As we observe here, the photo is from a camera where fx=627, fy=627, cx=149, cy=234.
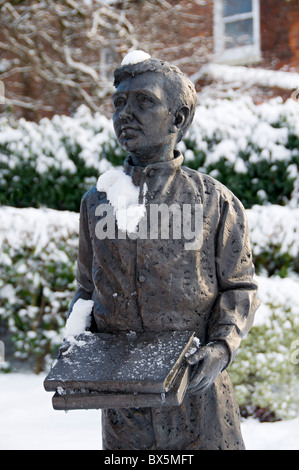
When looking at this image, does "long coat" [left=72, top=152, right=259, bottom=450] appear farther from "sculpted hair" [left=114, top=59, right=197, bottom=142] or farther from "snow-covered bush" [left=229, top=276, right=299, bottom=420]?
"snow-covered bush" [left=229, top=276, right=299, bottom=420]

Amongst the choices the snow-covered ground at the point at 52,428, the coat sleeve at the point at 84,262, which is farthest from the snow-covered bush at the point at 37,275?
the coat sleeve at the point at 84,262

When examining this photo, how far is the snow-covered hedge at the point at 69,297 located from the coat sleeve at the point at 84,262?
8.94 ft

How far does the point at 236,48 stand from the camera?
11.4 m

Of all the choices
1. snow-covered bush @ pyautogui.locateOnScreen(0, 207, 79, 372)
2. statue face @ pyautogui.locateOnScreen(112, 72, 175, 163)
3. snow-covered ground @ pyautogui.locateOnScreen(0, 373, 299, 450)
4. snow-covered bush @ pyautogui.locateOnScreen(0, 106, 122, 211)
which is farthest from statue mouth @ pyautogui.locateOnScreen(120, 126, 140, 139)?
snow-covered bush @ pyautogui.locateOnScreen(0, 106, 122, 211)

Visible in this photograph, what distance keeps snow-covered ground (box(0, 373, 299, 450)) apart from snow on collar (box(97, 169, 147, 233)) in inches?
99.7

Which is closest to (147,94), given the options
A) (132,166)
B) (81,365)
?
(132,166)

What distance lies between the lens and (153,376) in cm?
163

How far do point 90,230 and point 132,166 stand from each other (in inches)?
9.9

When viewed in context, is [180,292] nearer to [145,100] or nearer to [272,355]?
[145,100]

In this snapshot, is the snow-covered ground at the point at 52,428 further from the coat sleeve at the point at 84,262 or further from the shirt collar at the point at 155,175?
the shirt collar at the point at 155,175

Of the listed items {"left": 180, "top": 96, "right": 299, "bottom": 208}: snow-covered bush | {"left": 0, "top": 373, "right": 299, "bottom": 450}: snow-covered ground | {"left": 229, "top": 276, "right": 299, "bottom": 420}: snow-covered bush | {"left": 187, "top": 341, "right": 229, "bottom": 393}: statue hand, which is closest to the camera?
{"left": 187, "top": 341, "right": 229, "bottom": 393}: statue hand

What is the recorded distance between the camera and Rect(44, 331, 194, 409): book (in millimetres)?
1629

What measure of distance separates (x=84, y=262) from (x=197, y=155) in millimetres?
3921

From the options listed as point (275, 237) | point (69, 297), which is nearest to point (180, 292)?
point (275, 237)
